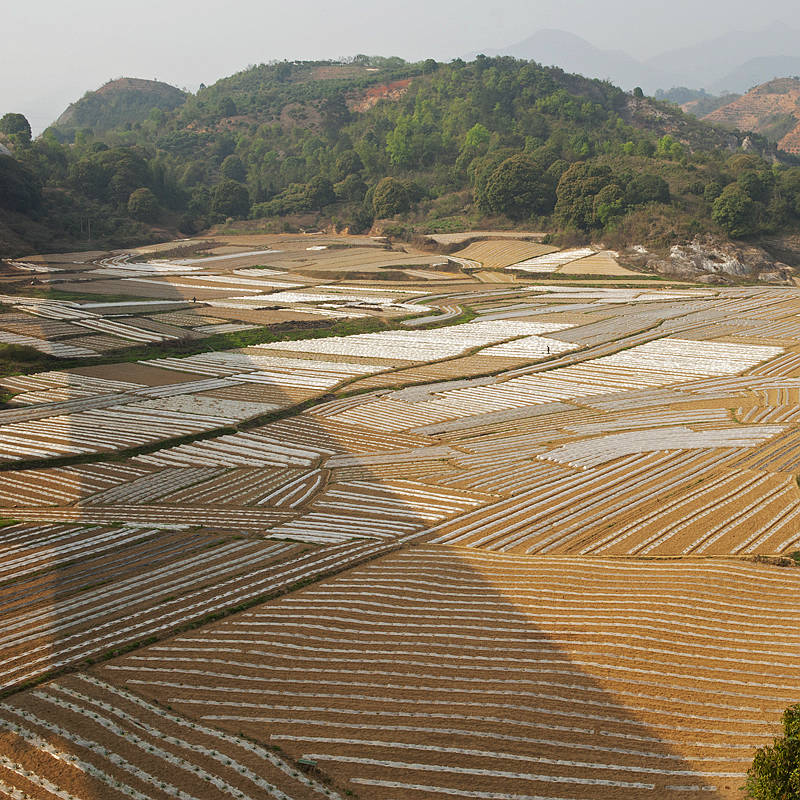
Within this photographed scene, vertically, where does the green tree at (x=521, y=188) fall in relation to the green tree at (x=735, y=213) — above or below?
above

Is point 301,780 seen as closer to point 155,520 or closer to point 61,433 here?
point 155,520

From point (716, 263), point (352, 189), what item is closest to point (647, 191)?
point (716, 263)

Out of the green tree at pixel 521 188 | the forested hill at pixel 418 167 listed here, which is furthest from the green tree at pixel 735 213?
the green tree at pixel 521 188

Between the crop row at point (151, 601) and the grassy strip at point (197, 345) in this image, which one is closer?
the crop row at point (151, 601)

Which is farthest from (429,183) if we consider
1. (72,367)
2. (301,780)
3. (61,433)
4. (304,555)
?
(301,780)

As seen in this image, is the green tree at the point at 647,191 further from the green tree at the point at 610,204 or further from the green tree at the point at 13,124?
the green tree at the point at 13,124

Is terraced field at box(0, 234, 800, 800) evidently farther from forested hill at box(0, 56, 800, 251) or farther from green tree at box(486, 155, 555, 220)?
green tree at box(486, 155, 555, 220)

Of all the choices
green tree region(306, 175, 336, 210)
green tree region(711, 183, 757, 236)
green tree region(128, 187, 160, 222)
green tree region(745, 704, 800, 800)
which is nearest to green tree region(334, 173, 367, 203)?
green tree region(306, 175, 336, 210)
